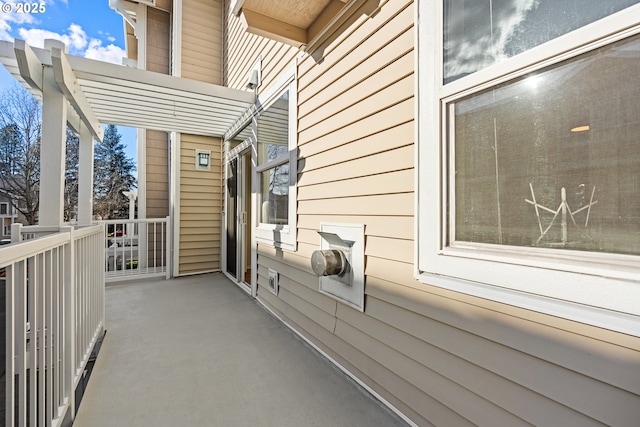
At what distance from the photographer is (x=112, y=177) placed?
13.9 metres

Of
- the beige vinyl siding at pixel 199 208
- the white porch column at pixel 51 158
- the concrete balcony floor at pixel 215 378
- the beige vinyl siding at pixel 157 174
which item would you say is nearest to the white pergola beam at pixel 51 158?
the white porch column at pixel 51 158

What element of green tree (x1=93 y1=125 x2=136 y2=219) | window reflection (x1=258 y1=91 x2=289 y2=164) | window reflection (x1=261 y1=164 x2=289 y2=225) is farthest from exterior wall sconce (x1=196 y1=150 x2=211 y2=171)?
green tree (x1=93 y1=125 x2=136 y2=219)

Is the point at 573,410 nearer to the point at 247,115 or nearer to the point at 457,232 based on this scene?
the point at 457,232

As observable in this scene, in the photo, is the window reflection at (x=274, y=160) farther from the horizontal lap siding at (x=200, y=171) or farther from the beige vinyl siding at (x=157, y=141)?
the beige vinyl siding at (x=157, y=141)

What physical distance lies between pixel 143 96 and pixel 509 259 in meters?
4.03

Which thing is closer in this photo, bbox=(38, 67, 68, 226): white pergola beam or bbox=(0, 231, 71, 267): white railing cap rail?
bbox=(0, 231, 71, 267): white railing cap rail

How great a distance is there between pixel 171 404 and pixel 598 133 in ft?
8.07

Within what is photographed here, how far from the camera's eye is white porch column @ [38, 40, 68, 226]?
1.95 m

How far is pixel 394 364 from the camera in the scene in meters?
1.68

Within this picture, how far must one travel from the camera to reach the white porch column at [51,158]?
1.95 metres

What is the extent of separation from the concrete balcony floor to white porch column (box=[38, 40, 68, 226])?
118 cm

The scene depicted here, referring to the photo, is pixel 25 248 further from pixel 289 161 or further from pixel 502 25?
pixel 289 161

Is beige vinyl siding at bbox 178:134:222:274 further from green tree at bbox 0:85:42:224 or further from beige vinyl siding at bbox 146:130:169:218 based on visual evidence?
green tree at bbox 0:85:42:224

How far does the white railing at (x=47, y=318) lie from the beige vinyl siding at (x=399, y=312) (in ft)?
5.23
